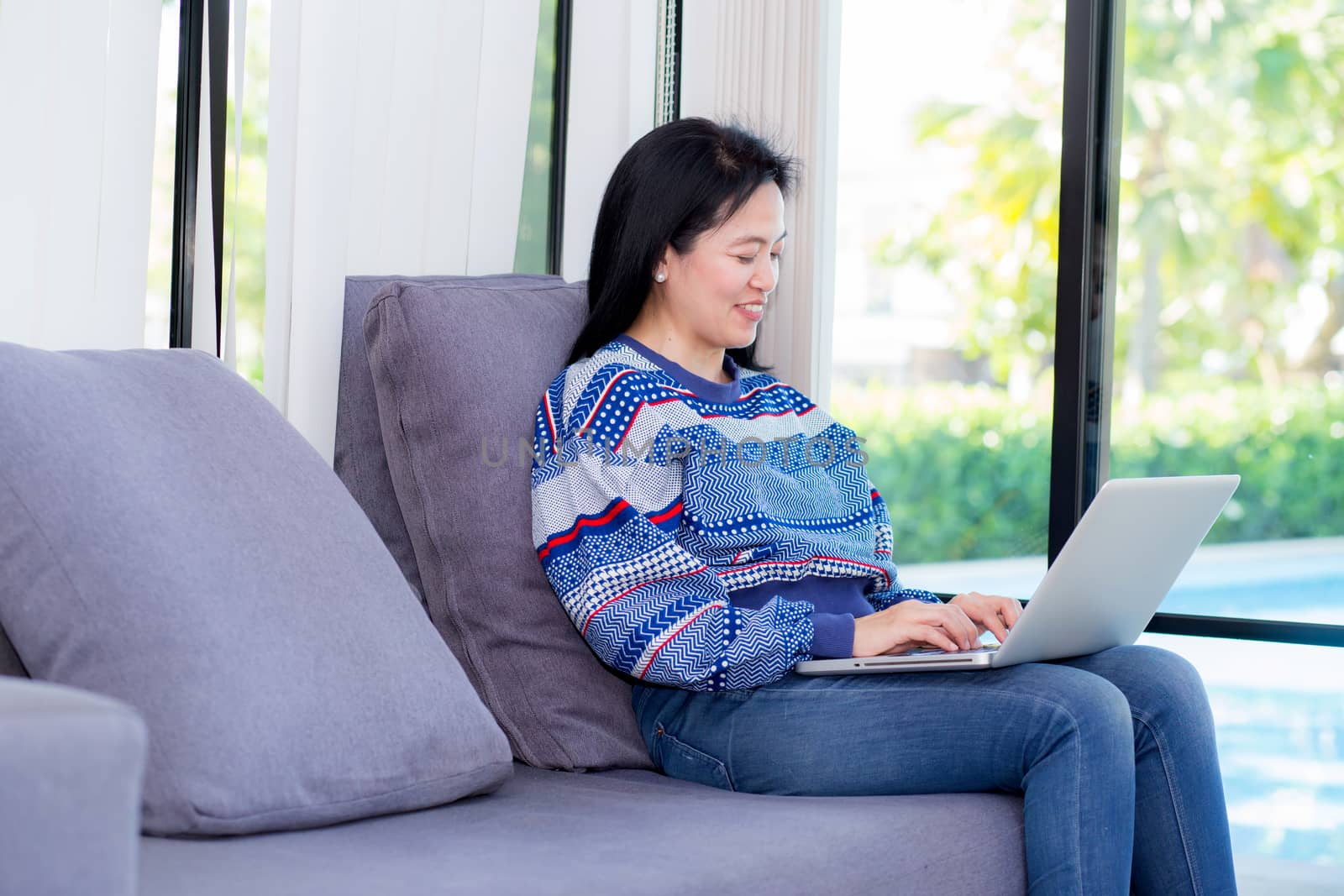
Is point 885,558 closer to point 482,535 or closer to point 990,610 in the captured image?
point 990,610

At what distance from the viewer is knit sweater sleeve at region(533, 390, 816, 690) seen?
162cm

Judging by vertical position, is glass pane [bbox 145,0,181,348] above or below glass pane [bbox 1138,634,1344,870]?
above

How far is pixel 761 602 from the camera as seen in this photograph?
5.83 feet

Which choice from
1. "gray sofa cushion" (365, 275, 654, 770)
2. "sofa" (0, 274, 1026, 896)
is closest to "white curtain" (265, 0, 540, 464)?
"gray sofa cushion" (365, 275, 654, 770)

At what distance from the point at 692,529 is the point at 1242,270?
12.5 ft

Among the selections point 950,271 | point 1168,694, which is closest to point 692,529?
point 1168,694

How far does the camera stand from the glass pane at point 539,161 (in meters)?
2.72

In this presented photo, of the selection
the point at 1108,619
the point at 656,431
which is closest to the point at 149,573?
the point at 656,431

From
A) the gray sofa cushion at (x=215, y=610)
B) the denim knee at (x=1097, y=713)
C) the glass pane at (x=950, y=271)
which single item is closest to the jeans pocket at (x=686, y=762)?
the gray sofa cushion at (x=215, y=610)

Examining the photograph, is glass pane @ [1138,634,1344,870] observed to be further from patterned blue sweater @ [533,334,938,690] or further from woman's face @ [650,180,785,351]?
woman's face @ [650,180,785,351]

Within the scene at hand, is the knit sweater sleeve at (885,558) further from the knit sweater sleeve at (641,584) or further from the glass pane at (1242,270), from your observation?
the glass pane at (1242,270)

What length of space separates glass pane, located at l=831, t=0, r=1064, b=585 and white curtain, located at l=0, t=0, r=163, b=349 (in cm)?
416

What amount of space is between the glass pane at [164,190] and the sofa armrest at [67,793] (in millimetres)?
1601

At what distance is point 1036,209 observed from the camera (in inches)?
249
